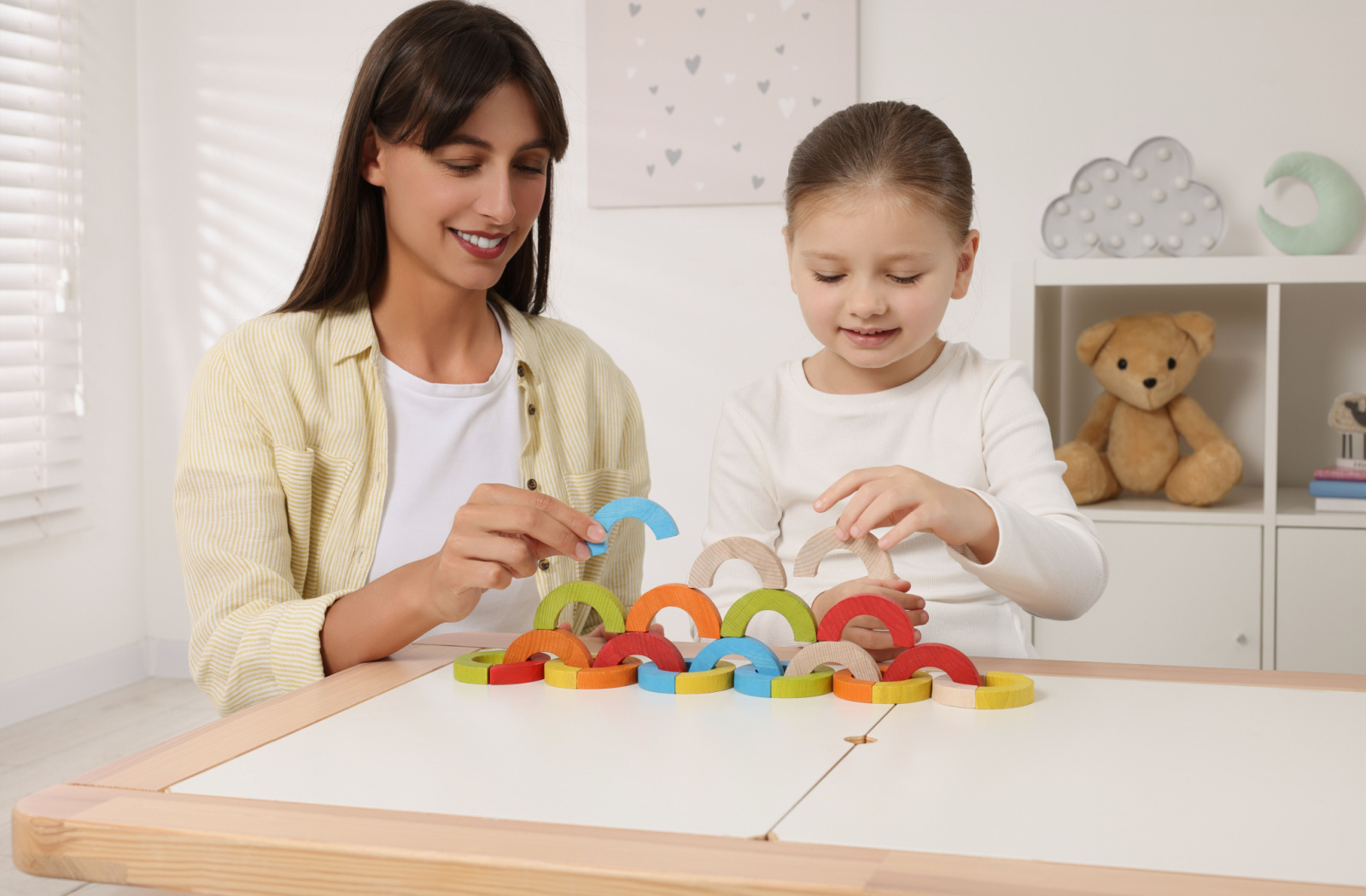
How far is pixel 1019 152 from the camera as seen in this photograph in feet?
7.95

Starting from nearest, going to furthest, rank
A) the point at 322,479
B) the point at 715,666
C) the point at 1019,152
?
the point at 715,666
the point at 322,479
the point at 1019,152

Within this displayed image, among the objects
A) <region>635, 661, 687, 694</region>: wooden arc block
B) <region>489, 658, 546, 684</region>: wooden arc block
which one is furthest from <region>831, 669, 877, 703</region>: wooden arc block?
<region>489, 658, 546, 684</region>: wooden arc block

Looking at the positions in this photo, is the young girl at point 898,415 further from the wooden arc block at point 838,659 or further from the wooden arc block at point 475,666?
the wooden arc block at point 475,666

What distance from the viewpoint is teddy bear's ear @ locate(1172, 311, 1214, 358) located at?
2.14m

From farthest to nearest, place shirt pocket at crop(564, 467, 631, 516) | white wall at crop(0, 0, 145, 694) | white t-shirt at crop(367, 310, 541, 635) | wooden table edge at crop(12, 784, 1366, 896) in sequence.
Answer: white wall at crop(0, 0, 145, 694)
shirt pocket at crop(564, 467, 631, 516)
white t-shirt at crop(367, 310, 541, 635)
wooden table edge at crop(12, 784, 1366, 896)

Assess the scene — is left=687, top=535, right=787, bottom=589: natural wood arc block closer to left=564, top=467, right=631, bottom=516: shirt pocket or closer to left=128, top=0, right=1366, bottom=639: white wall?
left=564, top=467, right=631, bottom=516: shirt pocket

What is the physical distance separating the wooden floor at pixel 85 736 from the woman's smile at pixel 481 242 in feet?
3.88

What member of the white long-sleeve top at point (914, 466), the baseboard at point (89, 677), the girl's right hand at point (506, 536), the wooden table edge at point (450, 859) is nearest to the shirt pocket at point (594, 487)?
the white long-sleeve top at point (914, 466)

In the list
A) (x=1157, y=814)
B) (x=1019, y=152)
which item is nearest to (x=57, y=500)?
(x=1019, y=152)

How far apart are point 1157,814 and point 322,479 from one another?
0.85 meters

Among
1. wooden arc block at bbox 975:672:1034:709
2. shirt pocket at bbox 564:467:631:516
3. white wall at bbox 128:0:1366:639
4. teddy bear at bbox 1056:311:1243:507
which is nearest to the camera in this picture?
wooden arc block at bbox 975:672:1034:709

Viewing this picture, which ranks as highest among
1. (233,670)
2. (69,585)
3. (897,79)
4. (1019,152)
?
(897,79)

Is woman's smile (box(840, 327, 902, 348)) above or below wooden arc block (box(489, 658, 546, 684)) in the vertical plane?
above

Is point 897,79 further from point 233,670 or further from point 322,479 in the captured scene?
point 233,670
